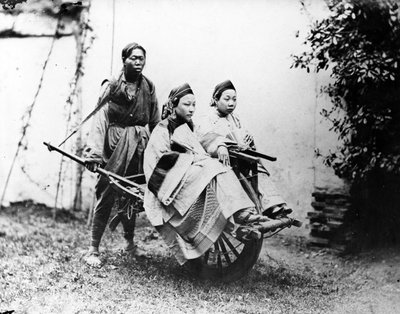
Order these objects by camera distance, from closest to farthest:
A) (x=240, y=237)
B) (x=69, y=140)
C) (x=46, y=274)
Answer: (x=240, y=237)
(x=46, y=274)
(x=69, y=140)

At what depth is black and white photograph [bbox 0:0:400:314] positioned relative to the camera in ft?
12.1

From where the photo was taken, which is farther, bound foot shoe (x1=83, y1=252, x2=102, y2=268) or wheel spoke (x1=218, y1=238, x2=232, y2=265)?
bound foot shoe (x1=83, y1=252, x2=102, y2=268)

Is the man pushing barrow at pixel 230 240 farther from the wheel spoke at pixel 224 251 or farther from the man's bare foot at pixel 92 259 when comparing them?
the man's bare foot at pixel 92 259

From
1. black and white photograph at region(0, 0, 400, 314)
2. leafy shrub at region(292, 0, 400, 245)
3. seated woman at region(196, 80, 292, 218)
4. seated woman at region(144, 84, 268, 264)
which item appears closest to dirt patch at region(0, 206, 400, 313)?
black and white photograph at region(0, 0, 400, 314)

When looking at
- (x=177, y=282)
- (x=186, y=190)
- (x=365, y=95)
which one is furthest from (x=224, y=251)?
(x=365, y=95)

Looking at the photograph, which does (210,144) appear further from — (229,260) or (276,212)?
(229,260)

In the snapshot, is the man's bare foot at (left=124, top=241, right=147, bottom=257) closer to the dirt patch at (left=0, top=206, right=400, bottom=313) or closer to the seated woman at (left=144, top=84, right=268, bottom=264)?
the dirt patch at (left=0, top=206, right=400, bottom=313)

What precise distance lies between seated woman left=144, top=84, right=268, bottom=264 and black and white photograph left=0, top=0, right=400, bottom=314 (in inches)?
0.4

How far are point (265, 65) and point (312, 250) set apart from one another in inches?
60.1

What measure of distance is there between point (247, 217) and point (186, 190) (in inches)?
19.1

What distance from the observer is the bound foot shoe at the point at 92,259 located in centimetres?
404

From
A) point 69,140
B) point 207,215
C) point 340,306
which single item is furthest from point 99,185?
point 340,306

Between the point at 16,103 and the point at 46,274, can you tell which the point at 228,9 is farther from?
the point at 46,274

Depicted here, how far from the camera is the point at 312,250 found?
165 inches
